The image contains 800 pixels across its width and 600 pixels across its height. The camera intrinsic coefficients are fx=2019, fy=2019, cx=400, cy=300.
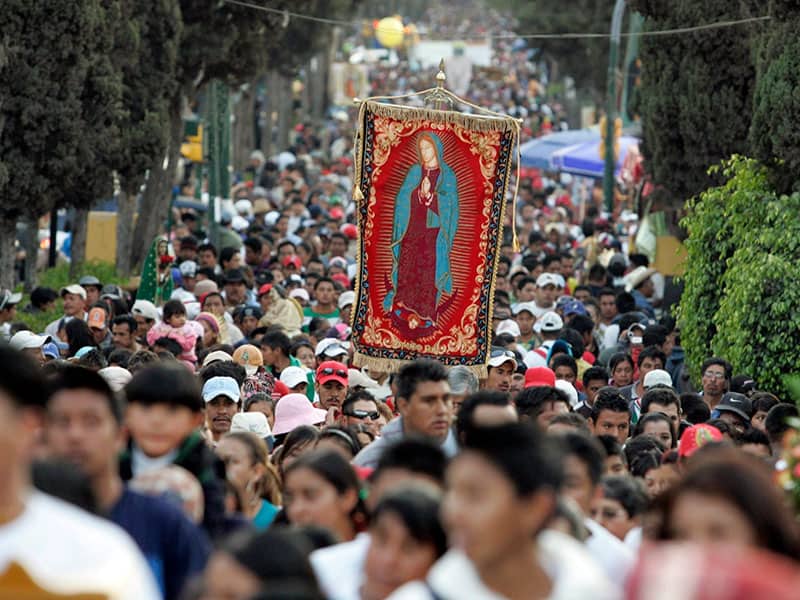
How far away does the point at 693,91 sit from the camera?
877 inches

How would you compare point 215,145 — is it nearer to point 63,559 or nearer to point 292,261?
point 292,261

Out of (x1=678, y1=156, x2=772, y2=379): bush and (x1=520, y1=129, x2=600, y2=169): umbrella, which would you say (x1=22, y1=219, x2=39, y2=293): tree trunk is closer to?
(x1=678, y1=156, x2=772, y2=379): bush

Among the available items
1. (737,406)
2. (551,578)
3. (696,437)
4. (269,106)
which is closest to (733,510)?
(551,578)

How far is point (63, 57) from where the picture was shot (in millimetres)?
20188

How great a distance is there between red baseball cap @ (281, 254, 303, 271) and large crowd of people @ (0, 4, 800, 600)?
6.17 meters

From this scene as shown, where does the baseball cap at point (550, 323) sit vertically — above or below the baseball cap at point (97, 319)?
below

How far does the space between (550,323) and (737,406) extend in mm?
4877

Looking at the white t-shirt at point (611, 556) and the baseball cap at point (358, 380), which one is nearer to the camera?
the white t-shirt at point (611, 556)

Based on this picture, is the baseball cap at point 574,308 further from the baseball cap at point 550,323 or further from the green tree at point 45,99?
the green tree at point 45,99

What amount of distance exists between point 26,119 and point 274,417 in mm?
8675

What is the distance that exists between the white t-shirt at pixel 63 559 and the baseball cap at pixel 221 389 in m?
6.79

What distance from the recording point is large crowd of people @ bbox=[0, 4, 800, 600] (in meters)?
4.49

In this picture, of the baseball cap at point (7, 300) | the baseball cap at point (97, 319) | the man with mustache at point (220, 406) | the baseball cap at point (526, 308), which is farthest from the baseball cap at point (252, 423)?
the baseball cap at point (526, 308)

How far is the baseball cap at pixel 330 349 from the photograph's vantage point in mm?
14500
